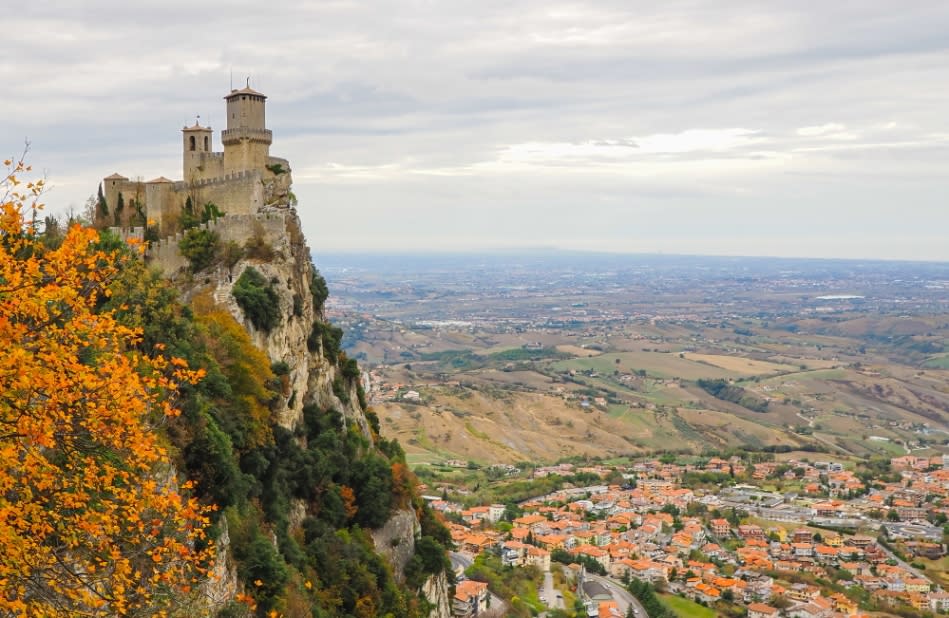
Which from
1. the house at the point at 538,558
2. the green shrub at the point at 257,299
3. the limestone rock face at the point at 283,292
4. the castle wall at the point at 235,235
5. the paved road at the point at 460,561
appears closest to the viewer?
the green shrub at the point at 257,299

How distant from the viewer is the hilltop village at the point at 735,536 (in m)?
71.5

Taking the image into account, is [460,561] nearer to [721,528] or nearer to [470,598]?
[470,598]

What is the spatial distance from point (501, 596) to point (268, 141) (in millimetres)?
38121

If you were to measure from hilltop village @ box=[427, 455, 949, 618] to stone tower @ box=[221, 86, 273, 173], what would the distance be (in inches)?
1051

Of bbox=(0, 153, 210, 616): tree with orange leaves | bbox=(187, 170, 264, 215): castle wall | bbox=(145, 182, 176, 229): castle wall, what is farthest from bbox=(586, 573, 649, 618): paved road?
bbox=(0, 153, 210, 616): tree with orange leaves

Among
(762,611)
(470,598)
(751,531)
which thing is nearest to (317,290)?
(470,598)

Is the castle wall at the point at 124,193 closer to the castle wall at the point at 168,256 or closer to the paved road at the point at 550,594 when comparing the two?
the castle wall at the point at 168,256

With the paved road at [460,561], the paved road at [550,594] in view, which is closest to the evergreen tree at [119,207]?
the paved road at [460,561]

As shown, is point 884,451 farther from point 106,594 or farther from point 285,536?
point 106,594

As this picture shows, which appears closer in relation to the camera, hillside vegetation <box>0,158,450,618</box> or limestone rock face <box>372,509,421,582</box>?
hillside vegetation <box>0,158,450,618</box>

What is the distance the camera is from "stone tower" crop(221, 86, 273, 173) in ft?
122

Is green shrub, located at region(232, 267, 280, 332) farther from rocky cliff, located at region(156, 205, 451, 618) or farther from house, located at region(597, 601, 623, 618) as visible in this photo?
house, located at region(597, 601, 623, 618)

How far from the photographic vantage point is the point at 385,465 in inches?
1486

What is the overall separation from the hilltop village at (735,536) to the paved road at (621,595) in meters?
0.38
